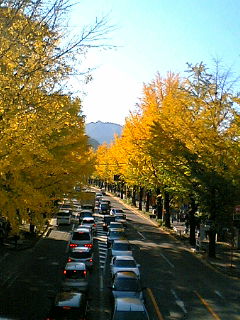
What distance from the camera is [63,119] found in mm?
12844

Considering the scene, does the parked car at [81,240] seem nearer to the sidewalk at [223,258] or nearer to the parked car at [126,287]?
the sidewalk at [223,258]

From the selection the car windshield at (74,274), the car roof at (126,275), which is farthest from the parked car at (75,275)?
the car roof at (126,275)

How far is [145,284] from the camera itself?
19.9m

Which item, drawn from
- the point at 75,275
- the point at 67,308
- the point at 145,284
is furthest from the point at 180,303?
the point at 67,308

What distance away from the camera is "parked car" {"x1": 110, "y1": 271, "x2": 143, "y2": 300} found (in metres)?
15.9

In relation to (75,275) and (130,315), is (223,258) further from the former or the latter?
(130,315)

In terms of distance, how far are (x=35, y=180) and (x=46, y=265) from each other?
8623mm

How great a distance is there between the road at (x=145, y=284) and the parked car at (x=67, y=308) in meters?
1.60

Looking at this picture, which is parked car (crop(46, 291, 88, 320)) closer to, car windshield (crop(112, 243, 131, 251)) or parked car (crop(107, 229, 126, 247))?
car windshield (crop(112, 243, 131, 251))

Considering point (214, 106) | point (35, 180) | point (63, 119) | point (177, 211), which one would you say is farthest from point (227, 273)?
point (177, 211)

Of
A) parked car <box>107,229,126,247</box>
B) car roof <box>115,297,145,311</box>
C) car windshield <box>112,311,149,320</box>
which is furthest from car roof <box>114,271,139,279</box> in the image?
parked car <box>107,229,126,247</box>

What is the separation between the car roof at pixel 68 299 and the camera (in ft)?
41.7

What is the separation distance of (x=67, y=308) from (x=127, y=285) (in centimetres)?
450

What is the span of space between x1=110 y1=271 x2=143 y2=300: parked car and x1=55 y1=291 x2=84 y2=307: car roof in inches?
95.0
